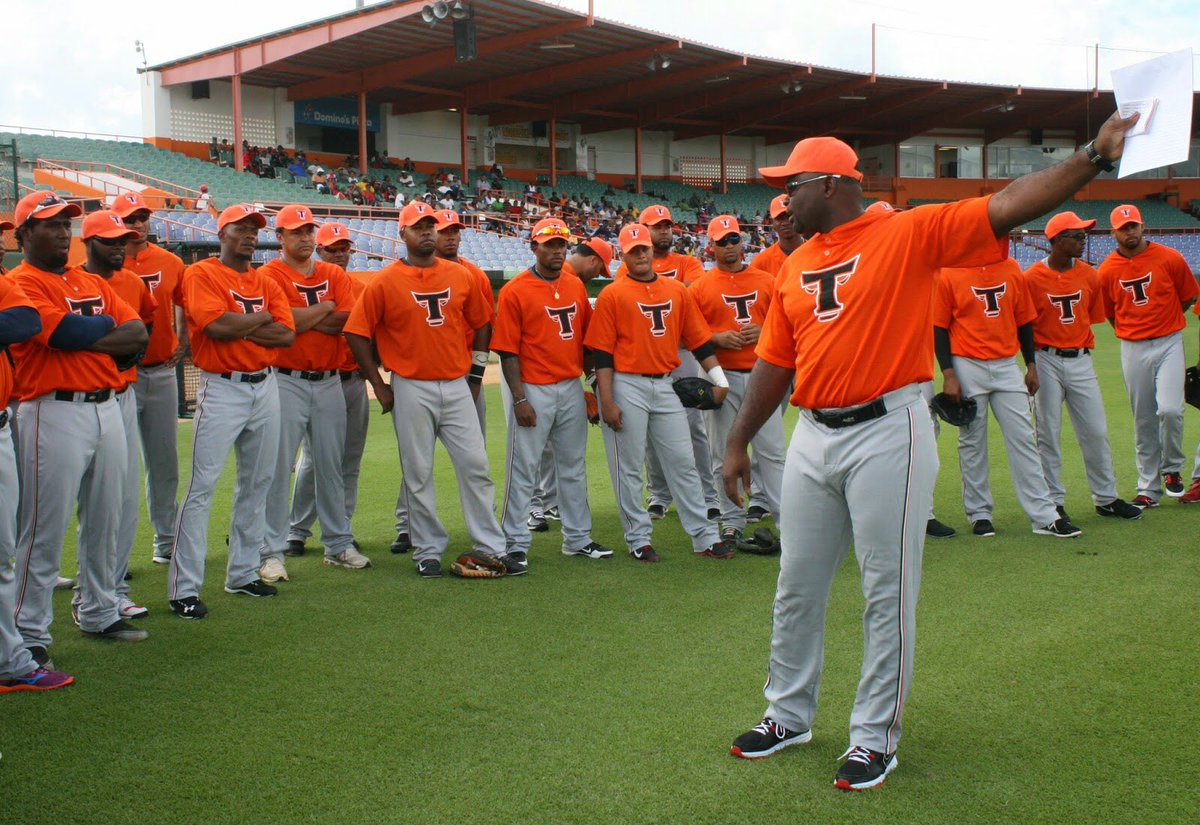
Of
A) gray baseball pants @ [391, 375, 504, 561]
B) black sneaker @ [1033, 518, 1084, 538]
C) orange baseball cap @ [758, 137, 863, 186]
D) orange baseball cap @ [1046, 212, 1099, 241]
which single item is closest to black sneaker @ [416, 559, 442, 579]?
gray baseball pants @ [391, 375, 504, 561]

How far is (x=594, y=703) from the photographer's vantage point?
14.0ft

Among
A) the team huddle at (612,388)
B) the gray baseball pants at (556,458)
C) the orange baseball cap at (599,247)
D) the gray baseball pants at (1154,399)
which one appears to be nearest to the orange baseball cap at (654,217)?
the team huddle at (612,388)

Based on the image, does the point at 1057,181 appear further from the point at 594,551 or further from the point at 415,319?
the point at 594,551

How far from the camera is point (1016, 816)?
10.7ft

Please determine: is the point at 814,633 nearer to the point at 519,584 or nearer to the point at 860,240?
the point at 860,240

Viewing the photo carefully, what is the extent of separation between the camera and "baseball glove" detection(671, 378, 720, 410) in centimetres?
701

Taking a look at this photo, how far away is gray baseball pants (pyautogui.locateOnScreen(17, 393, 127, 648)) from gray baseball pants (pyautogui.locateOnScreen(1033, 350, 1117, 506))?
20.2 feet

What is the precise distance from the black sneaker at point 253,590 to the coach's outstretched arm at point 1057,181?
4.50 metres

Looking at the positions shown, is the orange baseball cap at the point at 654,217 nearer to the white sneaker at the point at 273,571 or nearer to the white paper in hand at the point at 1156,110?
the white sneaker at the point at 273,571

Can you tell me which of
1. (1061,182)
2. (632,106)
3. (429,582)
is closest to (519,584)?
(429,582)

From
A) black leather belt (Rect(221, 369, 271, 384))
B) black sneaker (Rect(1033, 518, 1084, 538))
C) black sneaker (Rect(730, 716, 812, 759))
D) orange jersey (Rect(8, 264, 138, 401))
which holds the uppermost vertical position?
orange jersey (Rect(8, 264, 138, 401))

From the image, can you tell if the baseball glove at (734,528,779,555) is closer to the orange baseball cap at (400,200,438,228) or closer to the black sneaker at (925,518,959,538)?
the black sneaker at (925,518,959,538)

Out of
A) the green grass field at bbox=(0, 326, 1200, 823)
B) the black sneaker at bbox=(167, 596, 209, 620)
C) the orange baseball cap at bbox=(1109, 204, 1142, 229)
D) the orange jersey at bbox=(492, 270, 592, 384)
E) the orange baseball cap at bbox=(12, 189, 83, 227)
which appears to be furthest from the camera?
the orange baseball cap at bbox=(1109, 204, 1142, 229)

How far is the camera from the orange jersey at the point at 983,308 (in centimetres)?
721
